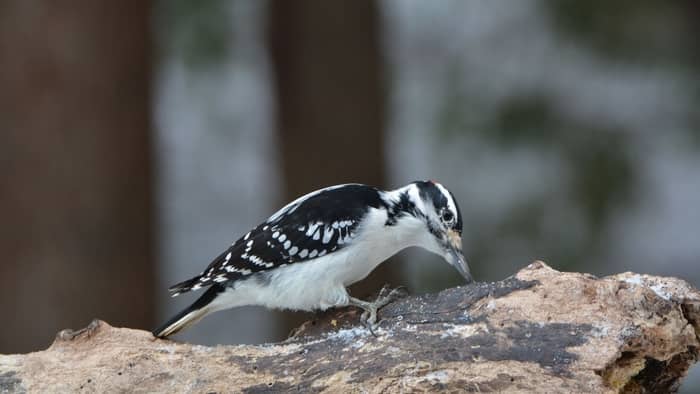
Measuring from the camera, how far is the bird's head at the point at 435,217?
3.77 metres

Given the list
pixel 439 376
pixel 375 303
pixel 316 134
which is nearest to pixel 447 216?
pixel 375 303

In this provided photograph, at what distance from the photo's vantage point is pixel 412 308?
3559 millimetres

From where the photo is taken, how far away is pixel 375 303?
3672mm

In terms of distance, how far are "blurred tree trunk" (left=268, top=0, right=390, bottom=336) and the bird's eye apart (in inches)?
101

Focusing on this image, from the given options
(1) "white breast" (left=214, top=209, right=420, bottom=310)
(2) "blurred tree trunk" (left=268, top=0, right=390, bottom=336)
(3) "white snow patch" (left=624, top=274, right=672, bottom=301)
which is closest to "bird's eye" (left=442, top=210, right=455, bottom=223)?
(1) "white breast" (left=214, top=209, right=420, bottom=310)

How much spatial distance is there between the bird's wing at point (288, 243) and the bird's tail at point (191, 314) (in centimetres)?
7

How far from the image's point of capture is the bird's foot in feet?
11.6

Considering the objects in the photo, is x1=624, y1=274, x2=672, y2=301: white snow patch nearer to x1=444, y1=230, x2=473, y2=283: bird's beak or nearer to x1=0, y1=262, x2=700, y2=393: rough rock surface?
x1=0, y1=262, x2=700, y2=393: rough rock surface

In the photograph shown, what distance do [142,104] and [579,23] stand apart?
3195 mm

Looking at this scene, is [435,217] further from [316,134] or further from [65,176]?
[316,134]

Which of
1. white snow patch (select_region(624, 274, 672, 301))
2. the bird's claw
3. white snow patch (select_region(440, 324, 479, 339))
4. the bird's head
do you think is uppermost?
the bird's head

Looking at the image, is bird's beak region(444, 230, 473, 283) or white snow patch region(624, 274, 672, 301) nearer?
white snow patch region(624, 274, 672, 301)

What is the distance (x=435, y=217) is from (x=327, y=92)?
9.33ft

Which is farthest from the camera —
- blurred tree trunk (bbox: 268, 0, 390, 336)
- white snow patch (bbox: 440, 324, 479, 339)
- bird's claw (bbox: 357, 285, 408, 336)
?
blurred tree trunk (bbox: 268, 0, 390, 336)
